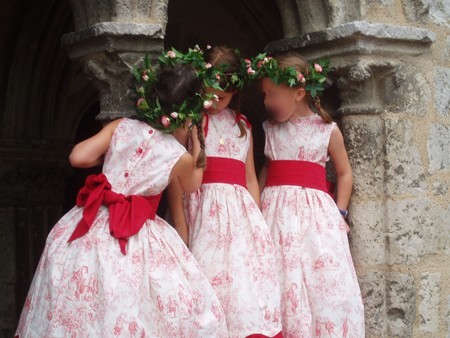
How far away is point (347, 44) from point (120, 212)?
4.53 ft

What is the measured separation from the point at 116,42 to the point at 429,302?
192 cm

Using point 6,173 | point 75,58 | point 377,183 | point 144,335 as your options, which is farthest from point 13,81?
point 144,335

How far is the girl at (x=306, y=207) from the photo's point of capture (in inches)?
133

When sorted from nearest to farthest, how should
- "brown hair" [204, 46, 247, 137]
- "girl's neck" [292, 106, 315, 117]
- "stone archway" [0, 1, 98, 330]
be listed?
"brown hair" [204, 46, 247, 137], "girl's neck" [292, 106, 315, 117], "stone archway" [0, 1, 98, 330]

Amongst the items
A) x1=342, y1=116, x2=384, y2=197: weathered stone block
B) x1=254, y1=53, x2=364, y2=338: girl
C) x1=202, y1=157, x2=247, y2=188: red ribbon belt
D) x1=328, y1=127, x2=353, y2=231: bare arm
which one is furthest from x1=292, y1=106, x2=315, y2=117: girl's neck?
x1=202, y1=157, x2=247, y2=188: red ribbon belt

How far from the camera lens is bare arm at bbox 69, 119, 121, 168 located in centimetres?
296

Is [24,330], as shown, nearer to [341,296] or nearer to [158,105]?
[158,105]

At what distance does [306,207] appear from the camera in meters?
3.47

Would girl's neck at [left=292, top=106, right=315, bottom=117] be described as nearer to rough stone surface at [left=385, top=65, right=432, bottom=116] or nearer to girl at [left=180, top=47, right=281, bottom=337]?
girl at [left=180, top=47, right=281, bottom=337]

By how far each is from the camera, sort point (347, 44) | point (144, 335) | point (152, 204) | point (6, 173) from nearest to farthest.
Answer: point (144, 335), point (152, 204), point (347, 44), point (6, 173)

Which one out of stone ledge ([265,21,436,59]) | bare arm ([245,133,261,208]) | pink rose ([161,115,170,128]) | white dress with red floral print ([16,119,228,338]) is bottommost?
white dress with red floral print ([16,119,228,338])

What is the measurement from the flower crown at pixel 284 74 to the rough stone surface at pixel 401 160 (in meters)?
0.49

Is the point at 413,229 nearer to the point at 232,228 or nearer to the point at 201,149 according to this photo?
the point at 232,228

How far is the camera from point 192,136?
3260mm
